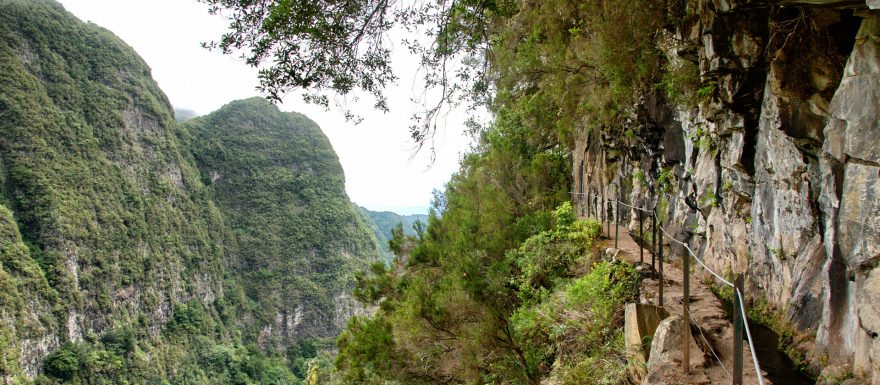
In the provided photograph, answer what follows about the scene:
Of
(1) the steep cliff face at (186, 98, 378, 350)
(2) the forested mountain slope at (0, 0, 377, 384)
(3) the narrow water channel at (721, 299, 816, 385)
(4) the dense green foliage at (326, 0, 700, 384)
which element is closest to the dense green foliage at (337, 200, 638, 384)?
(4) the dense green foliage at (326, 0, 700, 384)

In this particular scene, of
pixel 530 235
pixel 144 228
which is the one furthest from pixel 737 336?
pixel 144 228

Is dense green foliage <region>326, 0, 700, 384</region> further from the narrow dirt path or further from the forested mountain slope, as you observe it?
the forested mountain slope

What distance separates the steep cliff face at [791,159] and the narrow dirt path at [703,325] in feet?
1.40

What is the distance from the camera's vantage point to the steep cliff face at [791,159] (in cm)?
292

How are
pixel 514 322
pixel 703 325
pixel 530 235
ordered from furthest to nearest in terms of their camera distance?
1. pixel 530 235
2. pixel 514 322
3. pixel 703 325

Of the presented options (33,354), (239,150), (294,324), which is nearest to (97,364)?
(33,354)

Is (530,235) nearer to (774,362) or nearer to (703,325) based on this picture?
(703,325)

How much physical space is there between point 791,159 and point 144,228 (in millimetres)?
71153

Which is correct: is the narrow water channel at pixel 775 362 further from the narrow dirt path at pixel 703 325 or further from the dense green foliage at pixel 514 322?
the dense green foliage at pixel 514 322

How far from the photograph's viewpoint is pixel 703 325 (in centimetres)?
412

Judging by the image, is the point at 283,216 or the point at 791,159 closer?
the point at 791,159

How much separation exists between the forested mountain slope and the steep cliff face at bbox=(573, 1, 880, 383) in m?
49.4

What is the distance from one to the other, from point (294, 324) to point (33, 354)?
3746 cm

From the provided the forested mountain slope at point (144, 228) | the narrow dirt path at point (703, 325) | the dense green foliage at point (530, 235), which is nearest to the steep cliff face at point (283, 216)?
the forested mountain slope at point (144, 228)
